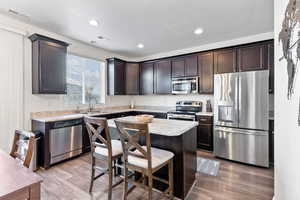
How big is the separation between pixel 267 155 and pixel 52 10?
466cm

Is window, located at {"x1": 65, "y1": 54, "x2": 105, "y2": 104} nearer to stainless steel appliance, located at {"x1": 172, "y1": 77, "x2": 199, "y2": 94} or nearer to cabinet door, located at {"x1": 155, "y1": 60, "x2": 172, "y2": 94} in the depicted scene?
cabinet door, located at {"x1": 155, "y1": 60, "x2": 172, "y2": 94}

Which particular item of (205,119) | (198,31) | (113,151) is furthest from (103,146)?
(198,31)

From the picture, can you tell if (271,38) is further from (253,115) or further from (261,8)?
(253,115)

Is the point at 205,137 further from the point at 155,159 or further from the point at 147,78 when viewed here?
the point at 147,78

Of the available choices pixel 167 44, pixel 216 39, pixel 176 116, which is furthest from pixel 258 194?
pixel 167 44

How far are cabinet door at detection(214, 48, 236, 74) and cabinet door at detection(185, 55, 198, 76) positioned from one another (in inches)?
20.3

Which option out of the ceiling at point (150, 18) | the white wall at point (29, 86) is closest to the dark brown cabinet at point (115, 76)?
the ceiling at point (150, 18)

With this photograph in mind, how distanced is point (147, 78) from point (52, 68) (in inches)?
108

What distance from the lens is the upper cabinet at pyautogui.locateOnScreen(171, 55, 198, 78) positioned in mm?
4098

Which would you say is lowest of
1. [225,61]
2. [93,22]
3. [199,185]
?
[199,185]

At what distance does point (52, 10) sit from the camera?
2.50 m

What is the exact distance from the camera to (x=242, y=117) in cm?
304

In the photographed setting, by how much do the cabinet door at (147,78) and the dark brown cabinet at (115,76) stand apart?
2.31ft

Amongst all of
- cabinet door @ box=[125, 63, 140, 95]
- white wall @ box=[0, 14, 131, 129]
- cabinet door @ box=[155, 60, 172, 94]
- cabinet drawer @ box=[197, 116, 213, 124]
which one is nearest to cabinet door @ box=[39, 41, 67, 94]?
white wall @ box=[0, 14, 131, 129]
